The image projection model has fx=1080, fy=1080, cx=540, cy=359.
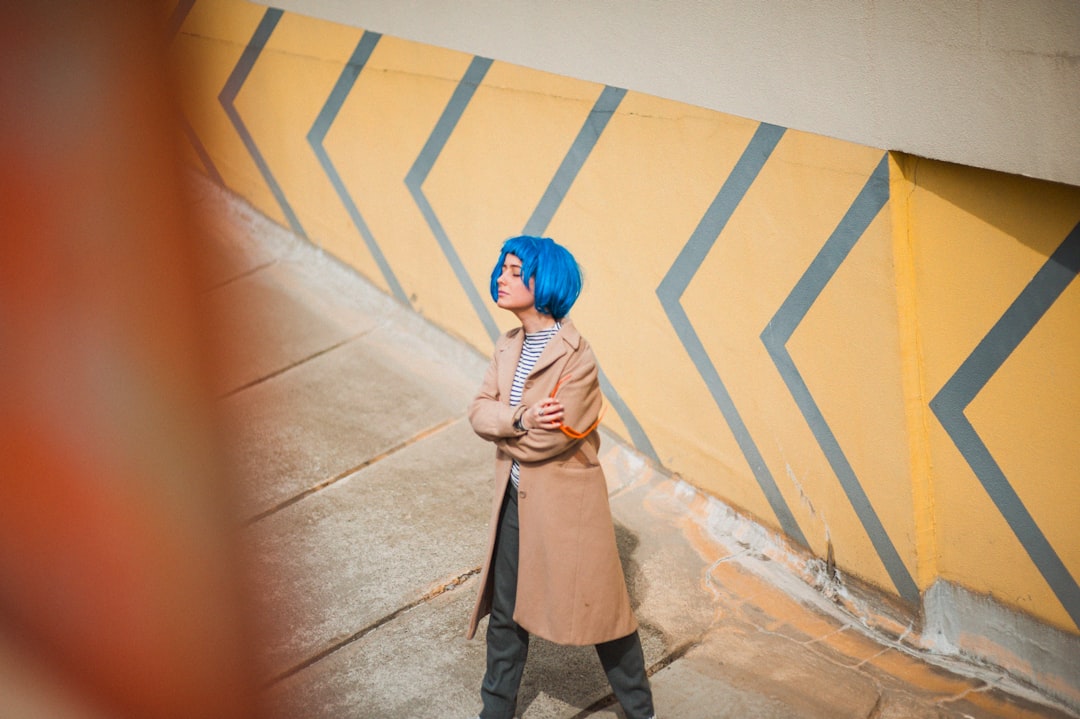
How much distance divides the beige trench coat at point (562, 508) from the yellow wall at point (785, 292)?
1.05 meters

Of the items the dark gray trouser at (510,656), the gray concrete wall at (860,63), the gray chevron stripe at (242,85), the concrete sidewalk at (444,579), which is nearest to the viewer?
the gray concrete wall at (860,63)

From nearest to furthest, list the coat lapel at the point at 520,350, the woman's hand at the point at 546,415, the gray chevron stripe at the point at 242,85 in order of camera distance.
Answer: the woman's hand at the point at 546,415 < the coat lapel at the point at 520,350 < the gray chevron stripe at the point at 242,85

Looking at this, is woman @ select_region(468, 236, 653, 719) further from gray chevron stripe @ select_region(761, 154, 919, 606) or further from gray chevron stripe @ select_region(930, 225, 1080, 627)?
gray chevron stripe @ select_region(930, 225, 1080, 627)

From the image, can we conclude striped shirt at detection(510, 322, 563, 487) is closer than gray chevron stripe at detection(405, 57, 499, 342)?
Yes

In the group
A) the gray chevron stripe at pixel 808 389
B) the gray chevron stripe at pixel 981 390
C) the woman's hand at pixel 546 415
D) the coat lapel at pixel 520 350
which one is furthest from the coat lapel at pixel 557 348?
the gray chevron stripe at pixel 981 390

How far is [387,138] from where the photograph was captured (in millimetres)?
5352

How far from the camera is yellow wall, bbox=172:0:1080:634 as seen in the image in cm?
321

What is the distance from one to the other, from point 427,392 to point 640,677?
92.4 inches

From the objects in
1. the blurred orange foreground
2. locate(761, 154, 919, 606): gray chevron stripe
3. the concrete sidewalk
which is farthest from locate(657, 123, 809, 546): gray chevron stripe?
the blurred orange foreground

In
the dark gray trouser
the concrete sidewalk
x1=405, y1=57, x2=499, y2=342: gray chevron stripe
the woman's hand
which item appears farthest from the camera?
x1=405, y1=57, x2=499, y2=342: gray chevron stripe

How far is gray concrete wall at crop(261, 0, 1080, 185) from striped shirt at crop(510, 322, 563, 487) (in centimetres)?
113

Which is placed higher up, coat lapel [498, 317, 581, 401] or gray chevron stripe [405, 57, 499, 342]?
gray chevron stripe [405, 57, 499, 342]

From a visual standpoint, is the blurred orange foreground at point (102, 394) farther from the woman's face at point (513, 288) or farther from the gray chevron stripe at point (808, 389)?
the gray chevron stripe at point (808, 389)

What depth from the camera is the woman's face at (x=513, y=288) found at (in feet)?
9.68
